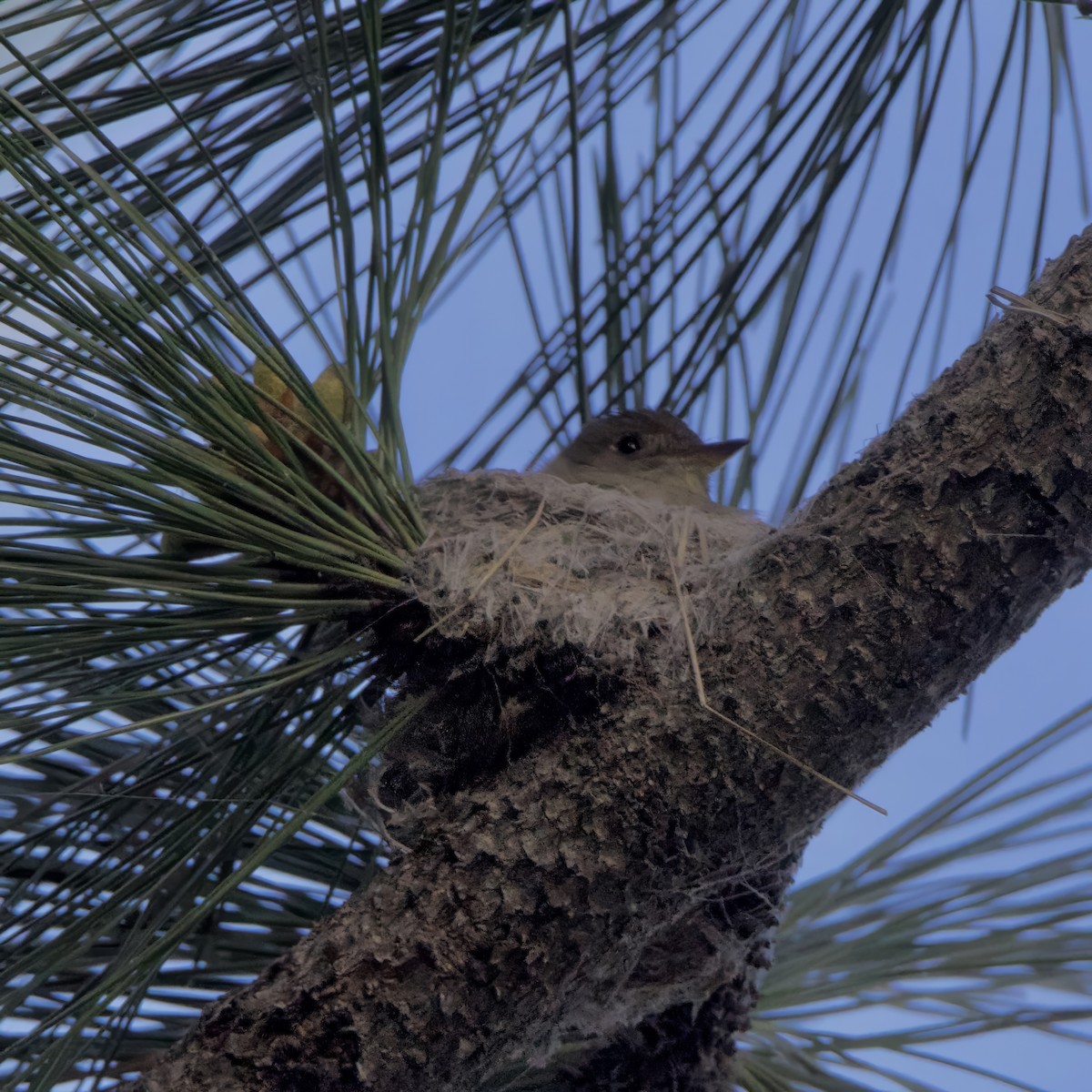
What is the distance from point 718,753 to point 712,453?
1442mm

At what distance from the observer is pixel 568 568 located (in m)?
1.68

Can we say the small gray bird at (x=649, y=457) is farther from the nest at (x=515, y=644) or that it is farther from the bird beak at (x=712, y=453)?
the nest at (x=515, y=644)

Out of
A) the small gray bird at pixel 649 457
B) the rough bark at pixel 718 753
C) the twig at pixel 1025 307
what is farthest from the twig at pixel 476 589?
the small gray bird at pixel 649 457

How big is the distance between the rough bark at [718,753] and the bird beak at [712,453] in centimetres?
126

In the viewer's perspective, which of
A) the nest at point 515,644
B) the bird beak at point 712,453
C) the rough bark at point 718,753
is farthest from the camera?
the bird beak at point 712,453

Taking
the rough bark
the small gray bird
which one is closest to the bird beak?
the small gray bird

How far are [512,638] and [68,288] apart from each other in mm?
585

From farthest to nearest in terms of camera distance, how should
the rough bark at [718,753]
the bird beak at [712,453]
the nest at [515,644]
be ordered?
the bird beak at [712,453], the nest at [515,644], the rough bark at [718,753]

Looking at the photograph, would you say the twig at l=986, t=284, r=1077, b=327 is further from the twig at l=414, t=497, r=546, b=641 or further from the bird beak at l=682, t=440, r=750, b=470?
the bird beak at l=682, t=440, r=750, b=470

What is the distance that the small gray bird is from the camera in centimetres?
262

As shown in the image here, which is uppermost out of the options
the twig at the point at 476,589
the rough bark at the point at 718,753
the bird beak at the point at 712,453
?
the bird beak at the point at 712,453

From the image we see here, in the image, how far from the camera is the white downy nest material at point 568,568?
4.65 feet

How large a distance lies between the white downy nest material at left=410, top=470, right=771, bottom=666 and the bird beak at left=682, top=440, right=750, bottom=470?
0.53 metres

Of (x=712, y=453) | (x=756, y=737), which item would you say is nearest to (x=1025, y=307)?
(x=756, y=737)
